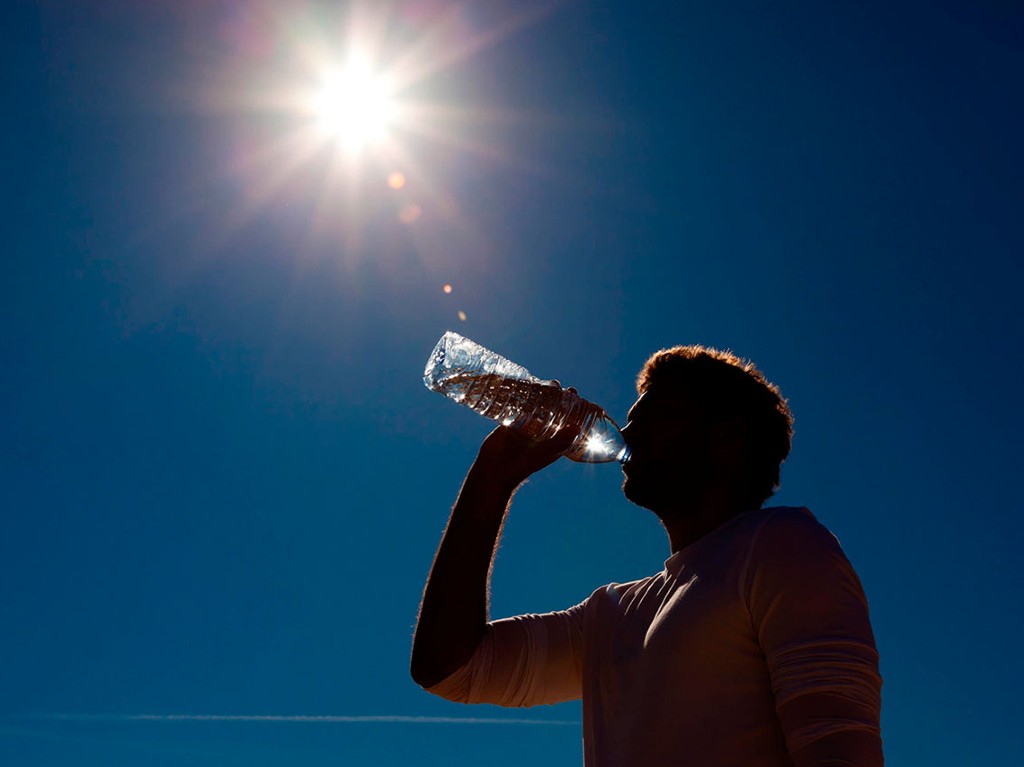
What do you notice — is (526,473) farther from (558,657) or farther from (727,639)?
(727,639)

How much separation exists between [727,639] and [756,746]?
0.22 metres

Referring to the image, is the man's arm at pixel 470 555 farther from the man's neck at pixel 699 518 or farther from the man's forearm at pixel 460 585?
the man's neck at pixel 699 518

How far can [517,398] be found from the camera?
10.2ft

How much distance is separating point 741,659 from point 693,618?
5.5 inches

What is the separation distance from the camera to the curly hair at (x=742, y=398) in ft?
8.55

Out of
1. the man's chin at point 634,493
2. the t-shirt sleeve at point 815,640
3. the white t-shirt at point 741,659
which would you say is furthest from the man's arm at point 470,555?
the t-shirt sleeve at point 815,640

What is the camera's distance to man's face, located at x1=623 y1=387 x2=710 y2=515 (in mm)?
2463

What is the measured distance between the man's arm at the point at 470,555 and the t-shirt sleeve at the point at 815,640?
3.26 feet

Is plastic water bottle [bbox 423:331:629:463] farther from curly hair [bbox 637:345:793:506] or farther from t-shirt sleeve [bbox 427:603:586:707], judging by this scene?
t-shirt sleeve [bbox 427:603:586:707]

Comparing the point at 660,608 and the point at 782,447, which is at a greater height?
the point at 782,447

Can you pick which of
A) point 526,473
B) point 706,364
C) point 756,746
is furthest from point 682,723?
point 706,364

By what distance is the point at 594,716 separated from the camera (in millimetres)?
2092

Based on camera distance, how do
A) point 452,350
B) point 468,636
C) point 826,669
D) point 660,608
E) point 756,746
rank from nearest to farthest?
1. point 826,669
2. point 756,746
3. point 660,608
4. point 468,636
5. point 452,350

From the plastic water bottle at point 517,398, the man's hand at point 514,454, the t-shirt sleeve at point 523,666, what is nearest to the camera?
the t-shirt sleeve at point 523,666
